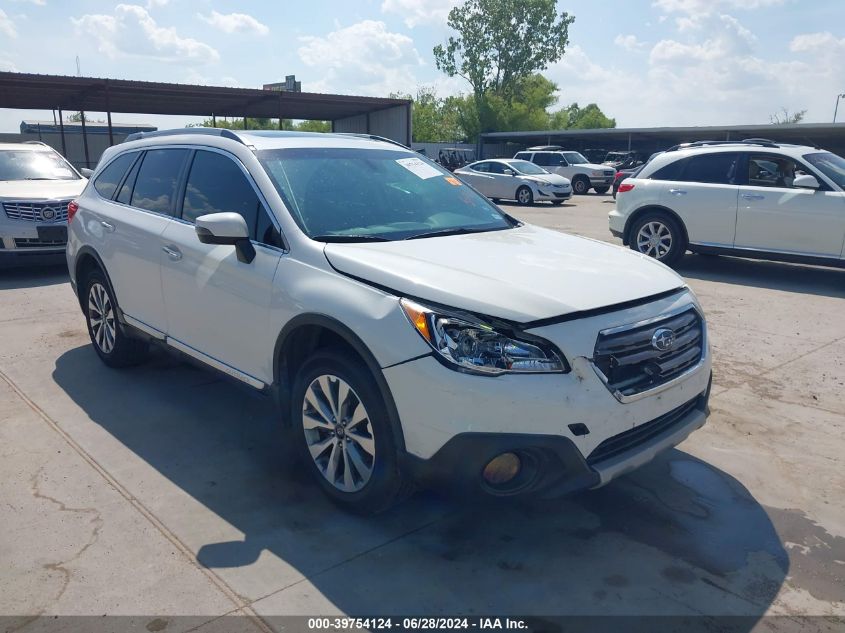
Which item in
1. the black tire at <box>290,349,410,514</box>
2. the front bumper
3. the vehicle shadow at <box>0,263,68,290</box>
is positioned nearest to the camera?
the front bumper

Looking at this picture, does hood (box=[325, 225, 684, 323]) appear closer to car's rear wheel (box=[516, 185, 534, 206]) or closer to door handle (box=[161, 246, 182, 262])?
door handle (box=[161, 246, 182, 262])

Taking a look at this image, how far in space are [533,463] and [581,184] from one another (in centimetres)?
2739

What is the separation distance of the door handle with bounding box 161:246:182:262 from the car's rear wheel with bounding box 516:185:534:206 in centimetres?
1904

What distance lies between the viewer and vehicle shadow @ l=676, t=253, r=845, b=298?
8.70 metres

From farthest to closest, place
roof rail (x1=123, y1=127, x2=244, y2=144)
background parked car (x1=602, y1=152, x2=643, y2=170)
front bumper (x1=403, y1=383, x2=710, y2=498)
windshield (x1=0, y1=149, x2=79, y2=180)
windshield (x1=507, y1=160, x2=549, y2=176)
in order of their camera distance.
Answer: background parked car (x1=602, y1=152, x2=643, y2=170) → windshield (x1=507, y1=160, x2=549, y2=176) → windshield (x1=0, y1=149, x2=79, y2=180) → roof rail (x1=123, y1=127, x2=244, y2=144) → front bumper (x1=403, y1=383, x2=710, y2=498)

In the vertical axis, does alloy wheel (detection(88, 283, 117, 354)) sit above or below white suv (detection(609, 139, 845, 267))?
below

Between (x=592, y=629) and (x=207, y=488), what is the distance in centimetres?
205

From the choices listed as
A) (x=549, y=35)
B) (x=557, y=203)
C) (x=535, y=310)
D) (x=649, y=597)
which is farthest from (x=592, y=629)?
(x=549, y=35)

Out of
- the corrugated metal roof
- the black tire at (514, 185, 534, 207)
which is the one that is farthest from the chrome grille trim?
the black tire at (514, 185, 534, 207)

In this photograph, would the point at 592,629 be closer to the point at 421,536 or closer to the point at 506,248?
the point at 421,536

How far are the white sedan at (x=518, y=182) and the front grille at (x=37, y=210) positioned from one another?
15.5 m

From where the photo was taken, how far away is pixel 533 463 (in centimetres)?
289

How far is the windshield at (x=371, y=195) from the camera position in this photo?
371 centimetres

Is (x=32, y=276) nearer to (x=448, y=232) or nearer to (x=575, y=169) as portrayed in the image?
(x=448, y=232)
